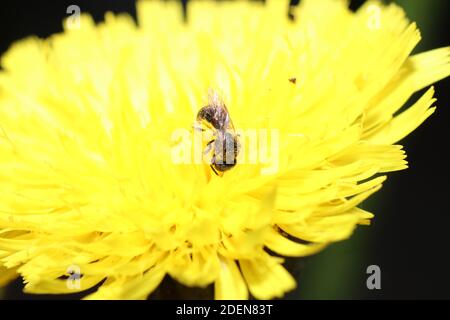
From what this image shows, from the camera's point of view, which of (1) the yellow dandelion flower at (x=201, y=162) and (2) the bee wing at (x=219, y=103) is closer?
(1) the yellow dandelion flower at (x=201, y=162)

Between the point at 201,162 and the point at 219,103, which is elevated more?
the point at 219,103
